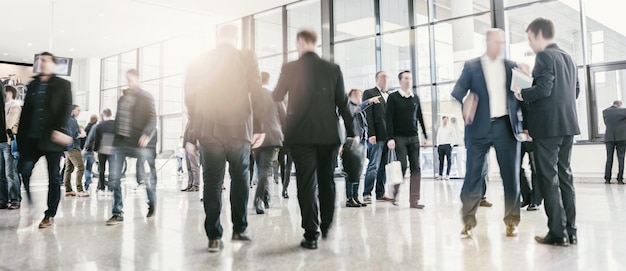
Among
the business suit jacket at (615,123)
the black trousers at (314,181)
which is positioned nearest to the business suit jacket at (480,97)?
the black trousers at (314,181)

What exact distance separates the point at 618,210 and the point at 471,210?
2.27 meters

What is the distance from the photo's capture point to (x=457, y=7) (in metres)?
9.80

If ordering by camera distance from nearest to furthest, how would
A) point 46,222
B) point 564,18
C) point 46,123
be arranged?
point 46,123 → point 46,222 → point 564,18

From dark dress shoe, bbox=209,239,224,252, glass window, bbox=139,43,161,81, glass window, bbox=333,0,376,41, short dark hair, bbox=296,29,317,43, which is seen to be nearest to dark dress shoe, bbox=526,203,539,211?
short dark hair, bbox=296,29,317,43

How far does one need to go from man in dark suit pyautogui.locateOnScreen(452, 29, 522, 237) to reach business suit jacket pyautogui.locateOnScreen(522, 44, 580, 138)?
6.8 inches

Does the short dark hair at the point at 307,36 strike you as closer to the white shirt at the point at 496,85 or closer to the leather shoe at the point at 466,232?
the white shirt at the point at 496,85

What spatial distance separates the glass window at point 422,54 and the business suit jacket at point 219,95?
799cm

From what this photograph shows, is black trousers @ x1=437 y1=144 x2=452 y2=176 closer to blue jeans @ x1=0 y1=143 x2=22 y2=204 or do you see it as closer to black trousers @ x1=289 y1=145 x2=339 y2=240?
black trousers @ x1=289 y1=145 x2=339 y2=240

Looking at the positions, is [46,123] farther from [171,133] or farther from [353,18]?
[171,133]

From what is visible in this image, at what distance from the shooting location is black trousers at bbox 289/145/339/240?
268 cm

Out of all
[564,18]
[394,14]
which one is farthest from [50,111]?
[564,18]

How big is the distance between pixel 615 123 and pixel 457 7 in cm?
403

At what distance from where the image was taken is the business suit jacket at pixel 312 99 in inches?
105

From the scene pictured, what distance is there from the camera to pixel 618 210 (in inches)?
163
